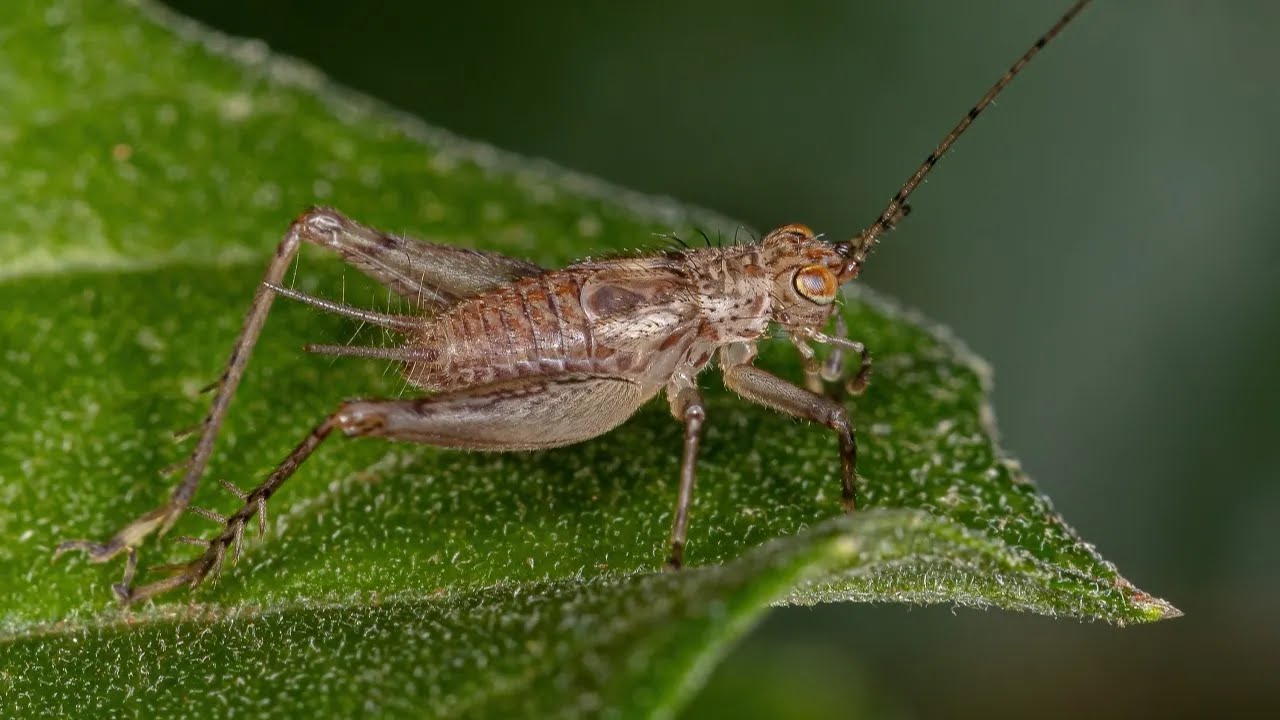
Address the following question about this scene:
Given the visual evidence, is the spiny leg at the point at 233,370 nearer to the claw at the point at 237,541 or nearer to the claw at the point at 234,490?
the claw at the point at 234,490

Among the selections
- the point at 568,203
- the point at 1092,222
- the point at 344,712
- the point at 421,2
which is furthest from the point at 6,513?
the point at 1092,222

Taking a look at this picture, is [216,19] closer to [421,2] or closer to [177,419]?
[421,2]

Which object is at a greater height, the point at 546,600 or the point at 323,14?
→ the point at 323,14

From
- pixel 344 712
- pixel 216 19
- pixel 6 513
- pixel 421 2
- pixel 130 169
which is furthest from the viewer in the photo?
pixel 421 2

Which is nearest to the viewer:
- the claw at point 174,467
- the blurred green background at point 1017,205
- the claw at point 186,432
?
the claw at point 174,467

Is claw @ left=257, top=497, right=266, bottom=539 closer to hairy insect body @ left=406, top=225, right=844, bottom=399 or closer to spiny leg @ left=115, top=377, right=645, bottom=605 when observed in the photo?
spiny leg @ left=115, top=377, right=645, bottom=605

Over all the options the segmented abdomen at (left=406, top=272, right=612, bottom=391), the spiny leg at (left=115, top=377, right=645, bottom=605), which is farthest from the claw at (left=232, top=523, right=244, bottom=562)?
the segmented abdomen at (left=406, top=272, right=612, bottom=391)

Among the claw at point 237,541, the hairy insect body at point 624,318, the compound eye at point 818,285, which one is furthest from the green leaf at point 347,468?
the compound eye at point 818,285

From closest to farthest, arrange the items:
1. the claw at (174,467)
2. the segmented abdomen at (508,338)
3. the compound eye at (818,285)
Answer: the claw at (174,467)
the segmented abdomen at (508,338)
the compound eye at (818,285)
